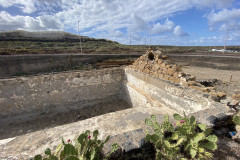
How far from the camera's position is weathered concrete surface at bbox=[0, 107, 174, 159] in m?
2.05

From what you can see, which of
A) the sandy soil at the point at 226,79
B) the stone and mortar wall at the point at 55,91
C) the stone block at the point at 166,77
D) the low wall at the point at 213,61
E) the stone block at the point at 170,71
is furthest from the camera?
the low wall at the point at 213,61

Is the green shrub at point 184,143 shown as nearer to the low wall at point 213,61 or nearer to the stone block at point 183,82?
the stone block at point 183,82

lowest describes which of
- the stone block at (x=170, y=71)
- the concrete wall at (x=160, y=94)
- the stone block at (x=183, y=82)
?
the concrete wall at (x=160, y=94)

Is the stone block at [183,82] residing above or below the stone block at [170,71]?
below

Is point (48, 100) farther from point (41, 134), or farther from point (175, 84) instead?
point (175, 84)

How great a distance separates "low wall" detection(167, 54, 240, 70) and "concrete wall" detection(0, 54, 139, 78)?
13.8 metres

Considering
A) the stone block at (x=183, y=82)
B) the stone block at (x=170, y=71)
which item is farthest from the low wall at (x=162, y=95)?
the stone block at (x=170, y=71)

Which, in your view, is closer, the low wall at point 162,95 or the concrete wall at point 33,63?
the low wall at point 162,95

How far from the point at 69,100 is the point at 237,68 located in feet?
57.0

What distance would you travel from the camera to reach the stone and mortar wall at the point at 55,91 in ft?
17.9

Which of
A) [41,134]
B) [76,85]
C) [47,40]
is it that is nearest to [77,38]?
[47,40]

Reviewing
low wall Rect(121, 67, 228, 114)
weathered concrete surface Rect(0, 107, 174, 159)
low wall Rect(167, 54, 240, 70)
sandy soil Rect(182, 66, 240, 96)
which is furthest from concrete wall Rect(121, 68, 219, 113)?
low wall Rect(167, 54, 240, 70)

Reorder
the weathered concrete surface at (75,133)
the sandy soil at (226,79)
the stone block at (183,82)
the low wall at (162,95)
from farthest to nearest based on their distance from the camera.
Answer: the sandy soil at (226,79)
the stone block at (183,82)
the low wall at (162,95)
the weathered concrete surface at (75,133)

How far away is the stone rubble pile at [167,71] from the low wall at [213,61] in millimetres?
13695
